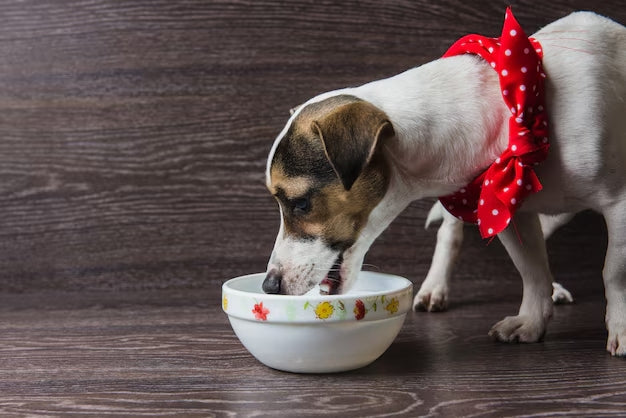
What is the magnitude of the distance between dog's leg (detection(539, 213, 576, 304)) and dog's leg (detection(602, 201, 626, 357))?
560 mm

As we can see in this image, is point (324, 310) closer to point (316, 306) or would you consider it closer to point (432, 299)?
point (316, 306)

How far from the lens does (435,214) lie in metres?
2.16

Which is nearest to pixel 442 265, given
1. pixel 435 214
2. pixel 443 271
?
pixel 443 271

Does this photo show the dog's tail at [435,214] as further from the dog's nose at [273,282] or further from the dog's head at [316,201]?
the dog's nose at [273,282]

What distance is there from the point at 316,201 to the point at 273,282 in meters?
0.17

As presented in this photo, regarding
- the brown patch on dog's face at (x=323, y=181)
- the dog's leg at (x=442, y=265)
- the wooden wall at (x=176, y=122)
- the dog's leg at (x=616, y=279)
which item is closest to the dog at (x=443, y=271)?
the dog's leg at (x=442, y=265)

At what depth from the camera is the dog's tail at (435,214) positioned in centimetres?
214

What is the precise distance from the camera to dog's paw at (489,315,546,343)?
1.62 metres

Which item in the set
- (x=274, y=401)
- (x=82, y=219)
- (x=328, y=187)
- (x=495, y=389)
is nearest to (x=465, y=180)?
(x=328, y=187)

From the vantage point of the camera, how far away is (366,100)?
1427mm

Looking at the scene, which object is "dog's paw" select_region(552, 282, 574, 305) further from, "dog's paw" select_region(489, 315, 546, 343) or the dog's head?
the dog's head

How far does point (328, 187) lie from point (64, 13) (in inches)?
48.5

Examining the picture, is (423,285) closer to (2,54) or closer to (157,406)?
(157,406)

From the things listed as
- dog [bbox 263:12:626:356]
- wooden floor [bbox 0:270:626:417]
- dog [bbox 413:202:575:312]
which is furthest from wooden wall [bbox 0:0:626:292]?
dog [bbox 263:12:626:356]
